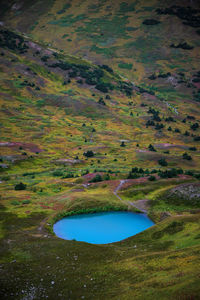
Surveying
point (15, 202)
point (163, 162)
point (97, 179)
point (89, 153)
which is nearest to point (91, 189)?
point (97, 179)

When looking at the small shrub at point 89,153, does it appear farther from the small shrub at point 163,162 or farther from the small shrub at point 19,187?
the small shrub at point 19,187

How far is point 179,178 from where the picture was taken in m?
68.5

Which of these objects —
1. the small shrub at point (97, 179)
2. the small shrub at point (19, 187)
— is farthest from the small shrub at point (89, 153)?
the small shrub at point (19, 187)

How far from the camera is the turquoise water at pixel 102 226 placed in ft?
151

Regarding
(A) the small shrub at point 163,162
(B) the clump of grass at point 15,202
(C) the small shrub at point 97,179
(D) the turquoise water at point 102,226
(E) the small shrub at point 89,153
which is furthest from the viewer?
(E) the small shrub at point 89,153

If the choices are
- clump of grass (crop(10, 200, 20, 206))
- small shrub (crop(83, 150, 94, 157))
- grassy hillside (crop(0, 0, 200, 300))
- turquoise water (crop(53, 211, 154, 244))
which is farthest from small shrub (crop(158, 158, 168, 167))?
clump of grass (crop(10, 200, 20, 206))

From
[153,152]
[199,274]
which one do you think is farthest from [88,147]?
[199,274]

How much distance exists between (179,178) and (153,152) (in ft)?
146

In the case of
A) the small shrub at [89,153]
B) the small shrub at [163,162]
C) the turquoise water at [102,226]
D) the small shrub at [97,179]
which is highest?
the turquoise water at [102,226]

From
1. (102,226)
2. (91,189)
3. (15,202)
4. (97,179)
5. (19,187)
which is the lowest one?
(97,179)

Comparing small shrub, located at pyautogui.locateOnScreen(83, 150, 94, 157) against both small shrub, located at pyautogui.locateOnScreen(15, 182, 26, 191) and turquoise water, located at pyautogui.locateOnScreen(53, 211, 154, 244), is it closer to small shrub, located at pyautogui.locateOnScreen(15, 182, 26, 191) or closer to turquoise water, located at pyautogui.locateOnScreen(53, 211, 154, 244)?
small shrub, located at pyautogui.locateOnScreen(15, 182, 26, 191)

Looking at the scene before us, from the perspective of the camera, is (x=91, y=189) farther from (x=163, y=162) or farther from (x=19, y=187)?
(x=163, y=162)

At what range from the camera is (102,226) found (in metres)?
51.2

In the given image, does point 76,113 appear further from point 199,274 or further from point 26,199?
point 199,274
